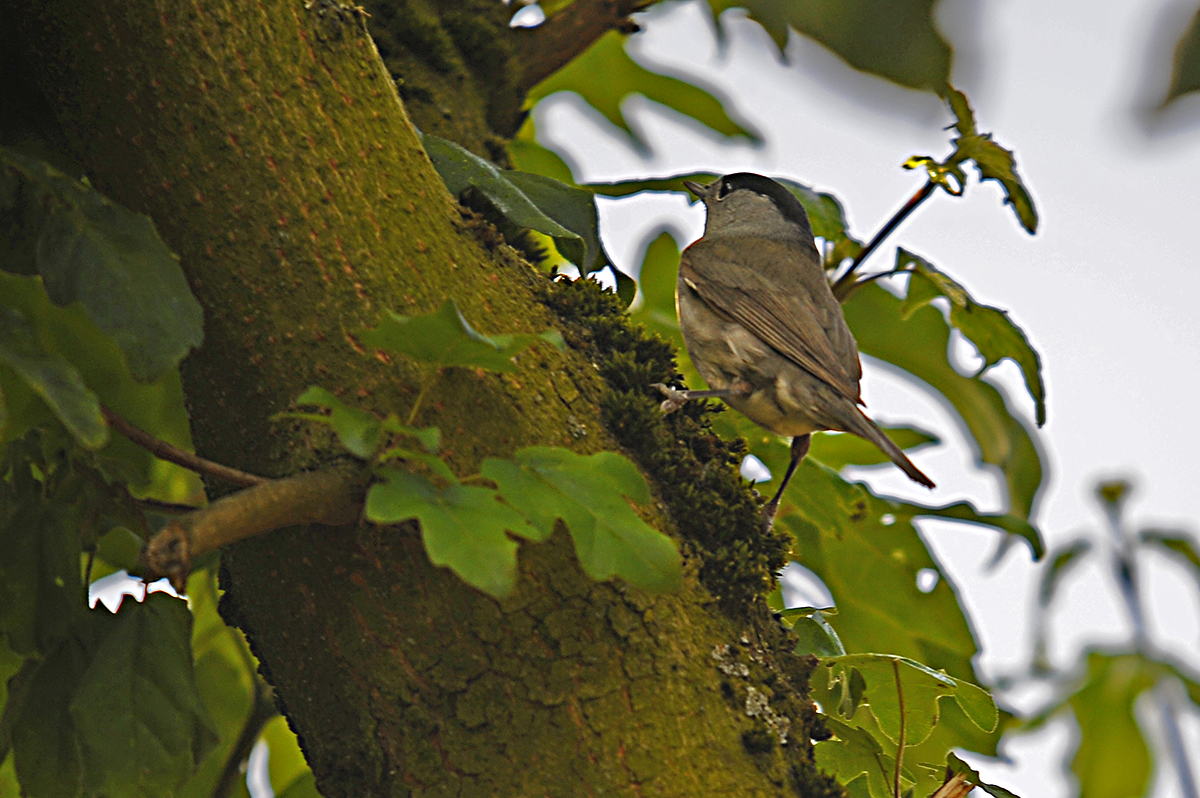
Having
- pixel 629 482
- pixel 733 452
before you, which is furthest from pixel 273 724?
pixel 629 482

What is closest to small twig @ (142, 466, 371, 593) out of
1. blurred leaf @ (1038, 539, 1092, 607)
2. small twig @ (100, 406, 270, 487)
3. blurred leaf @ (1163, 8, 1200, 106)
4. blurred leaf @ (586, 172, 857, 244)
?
small twig @ (100, 406, 270, 487)

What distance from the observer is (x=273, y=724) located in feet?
8.30

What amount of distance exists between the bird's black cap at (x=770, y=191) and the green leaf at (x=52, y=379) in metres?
2.10

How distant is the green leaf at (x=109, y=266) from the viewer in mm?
1157

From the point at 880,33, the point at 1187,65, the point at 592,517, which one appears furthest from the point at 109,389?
the point at 1187,65

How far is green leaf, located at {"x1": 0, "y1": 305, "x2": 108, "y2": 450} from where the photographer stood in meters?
1.00

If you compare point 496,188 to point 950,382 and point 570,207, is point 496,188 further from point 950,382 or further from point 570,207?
point 950,382

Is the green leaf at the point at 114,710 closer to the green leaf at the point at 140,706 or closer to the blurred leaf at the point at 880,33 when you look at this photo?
the green leaf at the point at 140,706

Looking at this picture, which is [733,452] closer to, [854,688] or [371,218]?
[854,688]

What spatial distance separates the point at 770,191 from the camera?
9.84 ft

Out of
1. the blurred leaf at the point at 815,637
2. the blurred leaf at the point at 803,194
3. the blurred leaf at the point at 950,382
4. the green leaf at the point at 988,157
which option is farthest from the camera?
the blurred leaf at the point at 950,382

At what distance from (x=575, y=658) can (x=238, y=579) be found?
0.49 meters

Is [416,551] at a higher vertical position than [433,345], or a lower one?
lower

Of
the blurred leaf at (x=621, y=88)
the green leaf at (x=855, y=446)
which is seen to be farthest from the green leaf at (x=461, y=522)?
the blurred leaf at (x=621, y=88)
